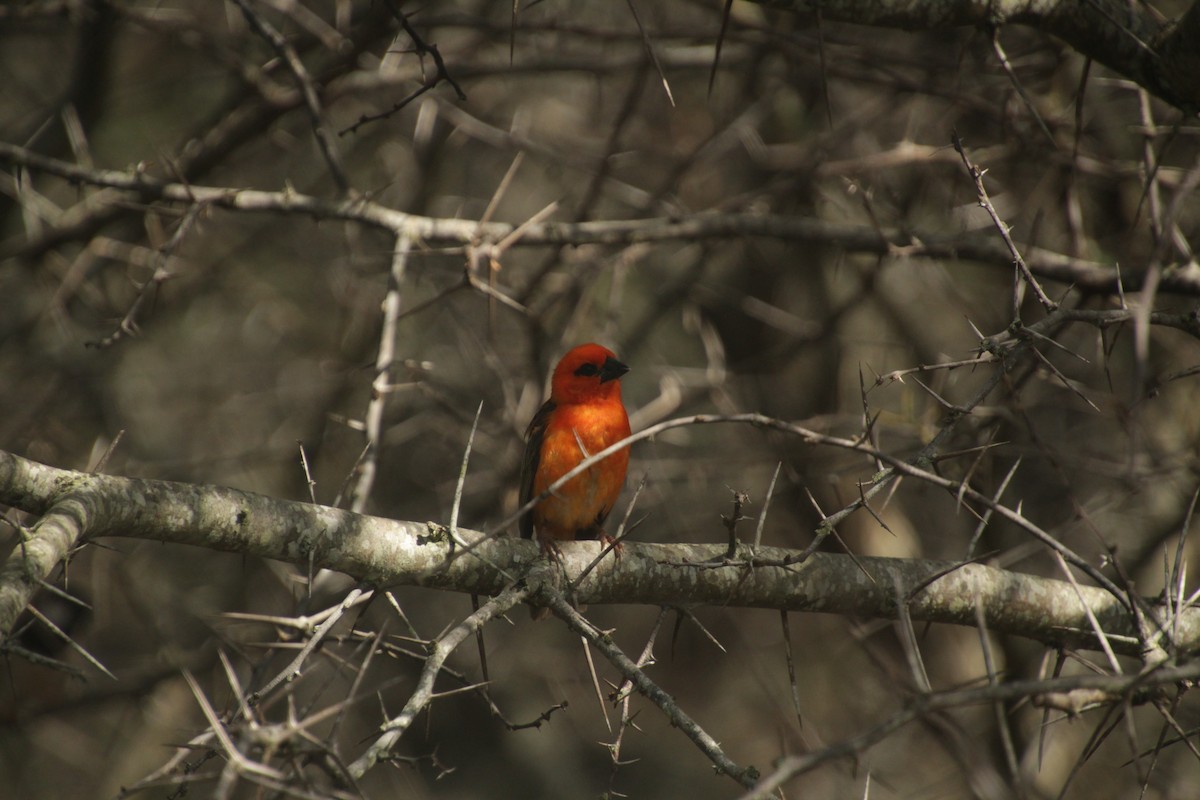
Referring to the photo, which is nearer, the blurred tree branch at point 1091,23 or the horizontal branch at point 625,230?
the blurred tree branch at point 1091,23

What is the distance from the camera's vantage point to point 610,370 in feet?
16.9

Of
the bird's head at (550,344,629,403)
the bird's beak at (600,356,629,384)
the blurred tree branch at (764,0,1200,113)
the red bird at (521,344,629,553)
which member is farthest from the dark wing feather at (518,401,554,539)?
the blurred tree branch at (764,0,1200,113)

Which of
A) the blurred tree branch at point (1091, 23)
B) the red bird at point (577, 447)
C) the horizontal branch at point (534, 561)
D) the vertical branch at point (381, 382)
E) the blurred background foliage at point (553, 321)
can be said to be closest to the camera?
the horizontal branch at point (534, 561)

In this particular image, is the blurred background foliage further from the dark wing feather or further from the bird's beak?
the bird's beak

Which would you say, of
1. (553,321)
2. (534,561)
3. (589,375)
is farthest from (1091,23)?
(553,321)

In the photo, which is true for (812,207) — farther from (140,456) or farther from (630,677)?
(140,456)

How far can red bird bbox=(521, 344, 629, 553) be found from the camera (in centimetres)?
478

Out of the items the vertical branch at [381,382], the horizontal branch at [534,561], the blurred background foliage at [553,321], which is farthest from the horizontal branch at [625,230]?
the horizontal branch at [534,561]

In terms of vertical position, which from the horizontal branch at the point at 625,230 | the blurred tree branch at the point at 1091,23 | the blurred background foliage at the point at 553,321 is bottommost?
the blurred background foliage at the point at 553,321

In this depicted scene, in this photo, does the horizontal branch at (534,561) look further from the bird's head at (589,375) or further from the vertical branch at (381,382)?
the bird's head at (589,375)

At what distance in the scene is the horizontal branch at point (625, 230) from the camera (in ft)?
14.3

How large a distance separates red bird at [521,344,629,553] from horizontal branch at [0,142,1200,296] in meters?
0.79

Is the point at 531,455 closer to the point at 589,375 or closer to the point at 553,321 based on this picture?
the point at 589,375

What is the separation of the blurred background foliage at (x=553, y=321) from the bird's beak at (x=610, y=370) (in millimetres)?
676
